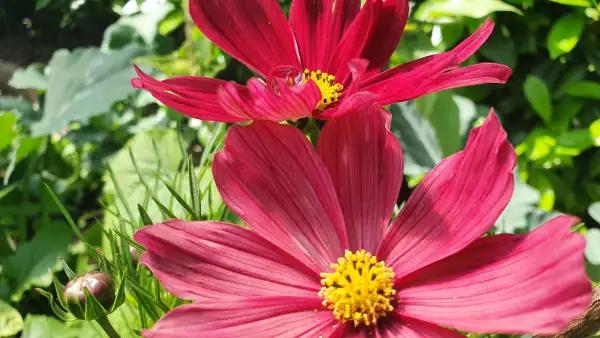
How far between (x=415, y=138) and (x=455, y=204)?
497 mm

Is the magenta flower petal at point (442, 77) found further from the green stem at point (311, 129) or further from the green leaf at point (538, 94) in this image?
the green leaf at point (538, 94)

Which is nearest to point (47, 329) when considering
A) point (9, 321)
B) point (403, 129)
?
point (9, 321)

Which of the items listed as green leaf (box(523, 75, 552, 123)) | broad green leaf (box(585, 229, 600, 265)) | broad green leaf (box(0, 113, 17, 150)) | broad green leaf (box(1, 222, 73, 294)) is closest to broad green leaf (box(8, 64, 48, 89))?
broad green leaf (box(0, 113, 17, 150))

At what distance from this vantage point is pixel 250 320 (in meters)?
0.31

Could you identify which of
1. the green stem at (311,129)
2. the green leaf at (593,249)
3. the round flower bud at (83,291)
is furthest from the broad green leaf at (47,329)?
the green leaf at (593,249)

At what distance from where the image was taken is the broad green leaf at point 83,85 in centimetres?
99

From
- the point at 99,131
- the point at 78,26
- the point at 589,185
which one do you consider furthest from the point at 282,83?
the point at 78,26

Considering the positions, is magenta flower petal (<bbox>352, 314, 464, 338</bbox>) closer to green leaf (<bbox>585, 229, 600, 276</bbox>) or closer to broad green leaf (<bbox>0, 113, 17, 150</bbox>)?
green leaf (<bbox>585, 229, 600, 276</bbox>)

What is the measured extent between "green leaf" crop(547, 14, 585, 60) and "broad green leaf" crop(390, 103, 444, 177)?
275 millimetres

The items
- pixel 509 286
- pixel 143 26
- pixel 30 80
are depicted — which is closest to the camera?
pixel 509 286

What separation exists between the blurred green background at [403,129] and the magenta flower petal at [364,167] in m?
0.31

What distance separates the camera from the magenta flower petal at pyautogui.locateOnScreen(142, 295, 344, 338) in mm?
286

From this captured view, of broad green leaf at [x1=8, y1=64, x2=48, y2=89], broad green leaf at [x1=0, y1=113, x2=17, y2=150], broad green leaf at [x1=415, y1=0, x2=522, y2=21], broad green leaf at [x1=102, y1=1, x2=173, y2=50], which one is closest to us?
broad green leaf at [x1=415, y1=0, x2=522, y2=21]

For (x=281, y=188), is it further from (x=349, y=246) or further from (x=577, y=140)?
(x=577, y=140)
